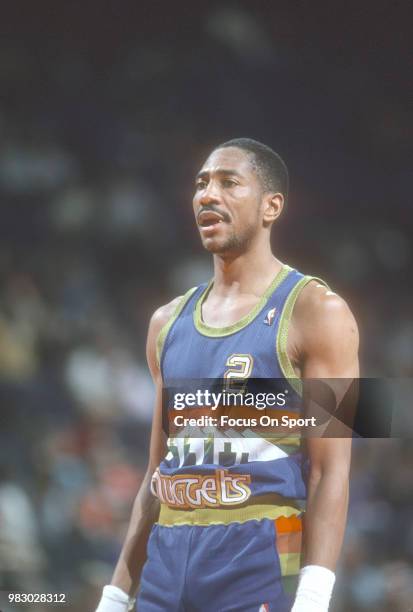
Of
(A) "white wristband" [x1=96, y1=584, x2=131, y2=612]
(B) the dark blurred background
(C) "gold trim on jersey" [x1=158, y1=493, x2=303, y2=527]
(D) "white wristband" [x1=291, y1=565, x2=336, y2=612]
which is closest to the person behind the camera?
(D) "white wristband" [x1=291, y1=565, x2=336, y2=612]

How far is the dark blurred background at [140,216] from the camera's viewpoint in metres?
2.99

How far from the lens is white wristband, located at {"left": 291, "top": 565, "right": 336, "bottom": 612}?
2.27 meters

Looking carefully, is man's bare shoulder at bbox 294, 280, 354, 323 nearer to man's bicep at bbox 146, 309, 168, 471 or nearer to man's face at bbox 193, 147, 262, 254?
man's face at bbox 193, 147, 262, 254

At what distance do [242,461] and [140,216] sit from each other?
989mm

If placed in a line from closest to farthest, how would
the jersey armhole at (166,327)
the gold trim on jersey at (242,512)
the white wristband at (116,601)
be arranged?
1. the gold trim on jersey at (242,512)
2. the white wristband at (116,601)
3. the jersey armhole at (166,327)

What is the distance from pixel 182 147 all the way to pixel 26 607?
151cm

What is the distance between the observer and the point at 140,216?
3.15 metres

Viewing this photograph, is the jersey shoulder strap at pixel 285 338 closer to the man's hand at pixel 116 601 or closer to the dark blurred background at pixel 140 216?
the dark blurred background at pixel 140 216

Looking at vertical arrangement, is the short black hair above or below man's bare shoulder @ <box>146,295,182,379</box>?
above

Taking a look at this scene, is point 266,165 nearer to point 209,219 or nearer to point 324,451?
point 209,219

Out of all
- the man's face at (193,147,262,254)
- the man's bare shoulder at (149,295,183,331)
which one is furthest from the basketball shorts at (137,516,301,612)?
the man's face at (193,147,262,254)

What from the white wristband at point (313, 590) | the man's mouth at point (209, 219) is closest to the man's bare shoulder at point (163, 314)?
the man's mouth at point (209, 219)

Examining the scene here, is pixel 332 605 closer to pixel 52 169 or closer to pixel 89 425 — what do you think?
pixel 89 425

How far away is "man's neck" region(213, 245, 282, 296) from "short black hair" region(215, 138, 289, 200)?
19cm
